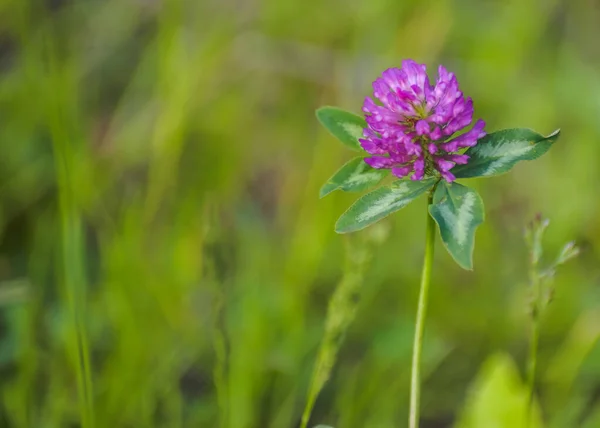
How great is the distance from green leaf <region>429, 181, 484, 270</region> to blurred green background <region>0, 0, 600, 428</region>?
0.44 metres

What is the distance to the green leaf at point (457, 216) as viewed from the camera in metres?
0.76

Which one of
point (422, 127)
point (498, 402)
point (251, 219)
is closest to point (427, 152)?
point (422, 127)

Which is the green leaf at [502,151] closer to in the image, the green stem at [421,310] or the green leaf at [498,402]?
the green stem at [421,310]

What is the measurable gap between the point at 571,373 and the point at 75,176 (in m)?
1.15

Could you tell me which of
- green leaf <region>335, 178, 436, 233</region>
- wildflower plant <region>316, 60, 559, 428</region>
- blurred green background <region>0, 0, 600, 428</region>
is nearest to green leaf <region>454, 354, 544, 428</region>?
blurred green background <region>0, 0, 600, 428</region>

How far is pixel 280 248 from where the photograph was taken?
1.88m

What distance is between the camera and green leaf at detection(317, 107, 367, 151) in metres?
0.98

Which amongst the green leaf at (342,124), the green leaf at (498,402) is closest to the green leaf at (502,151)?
the green leaf at (342,124)

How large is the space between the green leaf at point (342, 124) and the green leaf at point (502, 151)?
0.49 feet

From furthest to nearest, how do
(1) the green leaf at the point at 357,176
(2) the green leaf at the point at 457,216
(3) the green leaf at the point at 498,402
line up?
(3) the green leaf at the point at 498,402
(1) the green leaf at the point at 357,176
(2) the green leaf at the point at 457,216

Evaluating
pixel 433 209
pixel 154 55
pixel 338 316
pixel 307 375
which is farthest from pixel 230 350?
pixel 154 55

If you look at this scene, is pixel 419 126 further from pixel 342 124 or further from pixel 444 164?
pixel 342 124

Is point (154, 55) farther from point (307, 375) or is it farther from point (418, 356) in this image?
point (418, 356)

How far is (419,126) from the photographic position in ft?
2.74
